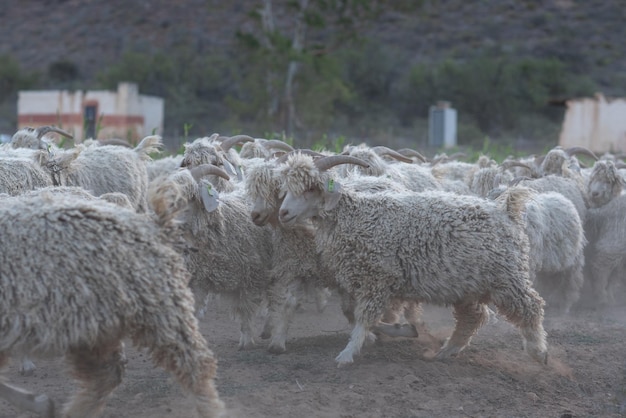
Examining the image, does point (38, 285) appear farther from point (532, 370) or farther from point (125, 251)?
point (532, 370)

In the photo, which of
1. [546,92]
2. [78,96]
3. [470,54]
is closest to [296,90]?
[78,96]

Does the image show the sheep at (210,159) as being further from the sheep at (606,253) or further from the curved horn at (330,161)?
the sheep at (606,253)

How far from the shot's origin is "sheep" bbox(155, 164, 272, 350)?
7840 millimetres

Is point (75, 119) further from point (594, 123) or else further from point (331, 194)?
point (331, 194)

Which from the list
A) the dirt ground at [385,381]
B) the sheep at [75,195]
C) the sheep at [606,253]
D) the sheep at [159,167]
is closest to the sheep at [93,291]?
the dirt ground at [385,381]

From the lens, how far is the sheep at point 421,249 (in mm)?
7312

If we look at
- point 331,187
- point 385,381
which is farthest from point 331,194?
point 385,381

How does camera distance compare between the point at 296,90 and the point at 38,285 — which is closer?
the point at 38,285

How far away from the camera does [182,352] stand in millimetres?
5410

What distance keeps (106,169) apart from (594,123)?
26568 mm

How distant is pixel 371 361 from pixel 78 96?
28243 mm

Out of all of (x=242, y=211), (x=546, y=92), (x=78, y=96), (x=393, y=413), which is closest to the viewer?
(x=393, y=413)

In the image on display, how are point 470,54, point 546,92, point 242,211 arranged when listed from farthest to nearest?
1. point 470,54
2. point 546,92
3. point 242,211

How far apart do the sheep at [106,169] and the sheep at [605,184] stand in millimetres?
5617
